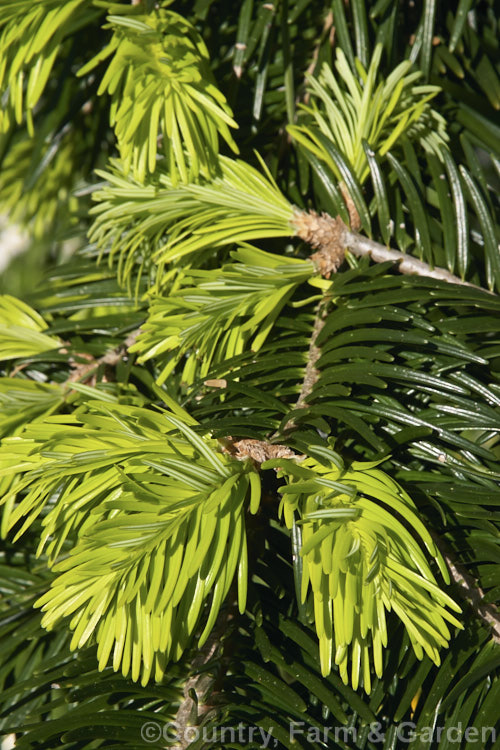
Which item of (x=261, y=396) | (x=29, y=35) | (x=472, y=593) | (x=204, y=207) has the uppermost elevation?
(x=29, y=35)

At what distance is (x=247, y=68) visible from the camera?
66 cm

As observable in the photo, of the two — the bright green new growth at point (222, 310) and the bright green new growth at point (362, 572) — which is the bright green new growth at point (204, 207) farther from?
the bright green new growth at point (362, 572)

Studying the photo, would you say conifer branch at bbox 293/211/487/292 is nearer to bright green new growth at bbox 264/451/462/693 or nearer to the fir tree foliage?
the fir tree foliage

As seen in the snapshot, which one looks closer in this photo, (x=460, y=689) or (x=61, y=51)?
(x=460, y=689)

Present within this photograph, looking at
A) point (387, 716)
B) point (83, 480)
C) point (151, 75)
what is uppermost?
point (151, 75)

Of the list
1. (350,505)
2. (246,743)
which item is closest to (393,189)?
(350,505)

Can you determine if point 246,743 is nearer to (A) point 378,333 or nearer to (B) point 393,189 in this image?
(A) point 378,333

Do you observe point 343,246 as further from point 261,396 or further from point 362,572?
point 362,572

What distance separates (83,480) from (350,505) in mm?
176

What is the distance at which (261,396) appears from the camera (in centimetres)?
47

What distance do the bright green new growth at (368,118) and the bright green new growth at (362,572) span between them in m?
0.30

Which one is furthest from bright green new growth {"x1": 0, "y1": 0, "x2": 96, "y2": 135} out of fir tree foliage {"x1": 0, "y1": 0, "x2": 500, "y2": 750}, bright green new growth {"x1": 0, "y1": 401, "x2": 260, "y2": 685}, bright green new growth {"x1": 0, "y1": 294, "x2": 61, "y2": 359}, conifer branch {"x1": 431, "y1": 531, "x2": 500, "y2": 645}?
conifer branch {"x1": 431, "y1": 531, "x2": 500, "y2": 645}

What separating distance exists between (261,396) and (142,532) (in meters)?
0.14

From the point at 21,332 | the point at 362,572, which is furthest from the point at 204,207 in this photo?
the point at 362,572
